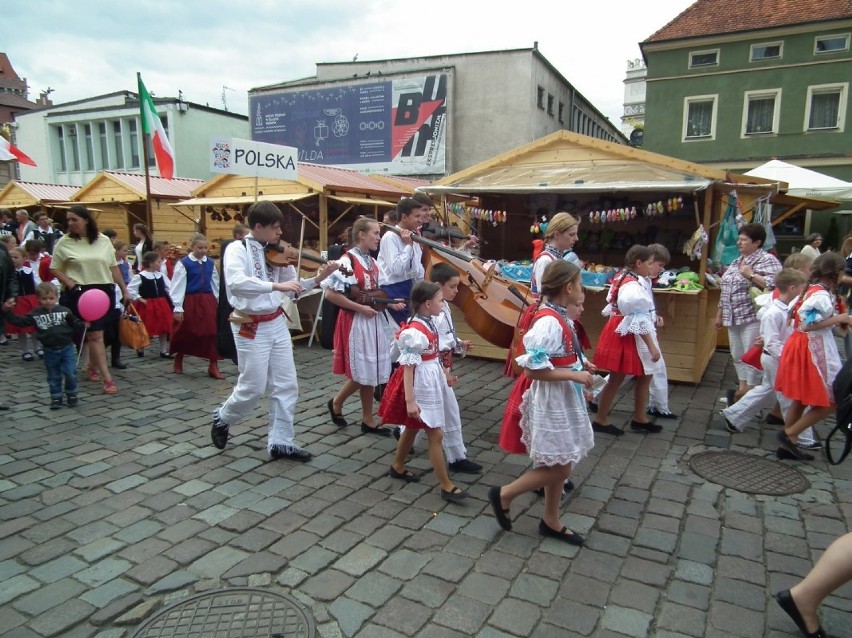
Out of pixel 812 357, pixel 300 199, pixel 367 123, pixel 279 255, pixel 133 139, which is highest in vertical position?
pixel 367 123

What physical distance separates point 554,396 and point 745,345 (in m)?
3.83

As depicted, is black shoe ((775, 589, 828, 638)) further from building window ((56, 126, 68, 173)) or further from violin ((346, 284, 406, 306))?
building window ((56, 126, 68, 173))

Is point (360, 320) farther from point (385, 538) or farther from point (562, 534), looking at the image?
point (562, 534)

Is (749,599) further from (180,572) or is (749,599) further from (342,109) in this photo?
(342,109)

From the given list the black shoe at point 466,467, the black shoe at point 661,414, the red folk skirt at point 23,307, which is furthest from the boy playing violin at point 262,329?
the red folk skirt at point 23,307

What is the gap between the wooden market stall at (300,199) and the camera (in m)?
10.1

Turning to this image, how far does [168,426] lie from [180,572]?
2.62m

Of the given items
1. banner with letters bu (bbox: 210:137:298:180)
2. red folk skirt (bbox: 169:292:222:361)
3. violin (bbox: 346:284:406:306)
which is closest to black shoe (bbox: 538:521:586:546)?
violin (bbox: 346:284:406:306)

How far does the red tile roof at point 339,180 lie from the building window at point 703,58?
1641 cm

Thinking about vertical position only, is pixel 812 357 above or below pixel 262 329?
below

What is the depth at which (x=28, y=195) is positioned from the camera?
1730cm

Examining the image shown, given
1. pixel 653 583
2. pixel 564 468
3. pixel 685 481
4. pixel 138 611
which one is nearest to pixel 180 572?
pixel 138 611

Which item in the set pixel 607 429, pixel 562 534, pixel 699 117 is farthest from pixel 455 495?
pixel 699 117

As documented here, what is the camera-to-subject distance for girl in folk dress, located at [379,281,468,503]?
3754 mm
